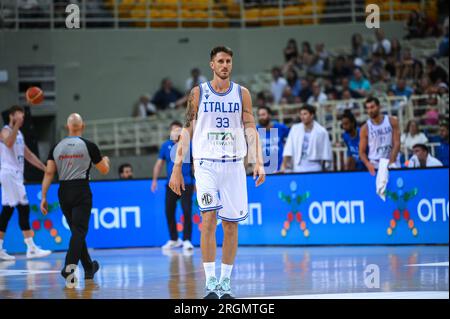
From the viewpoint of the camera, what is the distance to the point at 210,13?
101 feet

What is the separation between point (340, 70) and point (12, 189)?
36.4 feet

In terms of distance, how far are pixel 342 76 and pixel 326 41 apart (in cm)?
375

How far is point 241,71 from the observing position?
3064 centimetres

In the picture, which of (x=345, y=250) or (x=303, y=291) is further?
(x=345, y=250)

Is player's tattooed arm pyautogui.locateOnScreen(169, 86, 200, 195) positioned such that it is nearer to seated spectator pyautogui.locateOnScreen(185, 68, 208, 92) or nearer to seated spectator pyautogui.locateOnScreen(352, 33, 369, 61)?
seated spectator pyautogui.locateOnScreen(352, 33, 369, 61)

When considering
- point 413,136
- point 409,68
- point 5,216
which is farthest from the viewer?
point 409,68

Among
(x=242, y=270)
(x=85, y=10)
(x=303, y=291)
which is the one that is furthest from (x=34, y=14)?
(x=303, y=291)

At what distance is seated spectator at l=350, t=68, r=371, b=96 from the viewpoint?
2486 cm

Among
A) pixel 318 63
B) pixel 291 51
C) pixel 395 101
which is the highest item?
pixel 291 51

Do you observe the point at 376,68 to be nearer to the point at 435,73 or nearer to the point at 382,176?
the point at 435,73

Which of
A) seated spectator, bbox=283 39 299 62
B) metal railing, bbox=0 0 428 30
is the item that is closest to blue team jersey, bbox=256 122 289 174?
seated spectator, bbox=283 39 299 62

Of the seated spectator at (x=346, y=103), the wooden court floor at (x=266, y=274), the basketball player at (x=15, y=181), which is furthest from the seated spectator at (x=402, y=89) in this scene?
the basketball player at (x=15, y=181)

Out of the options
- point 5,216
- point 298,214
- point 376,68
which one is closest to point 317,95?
point 376,68
